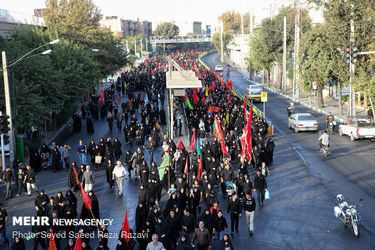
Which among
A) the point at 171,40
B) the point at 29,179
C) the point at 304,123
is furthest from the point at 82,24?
the point at 171,40

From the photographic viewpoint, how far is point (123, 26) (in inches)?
5950

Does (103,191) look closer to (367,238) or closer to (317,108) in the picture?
(367,238)

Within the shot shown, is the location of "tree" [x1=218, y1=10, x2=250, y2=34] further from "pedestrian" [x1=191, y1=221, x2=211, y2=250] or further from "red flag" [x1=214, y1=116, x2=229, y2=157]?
"pedestrian" [x1=191, y1=221, x2=211, y2=250]

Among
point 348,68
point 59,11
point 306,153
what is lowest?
point 306,153

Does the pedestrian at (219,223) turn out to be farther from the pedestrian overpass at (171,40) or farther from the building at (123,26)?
the pedestrian overpass at (171,40)

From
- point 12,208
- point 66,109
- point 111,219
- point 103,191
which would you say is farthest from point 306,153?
point 66,109

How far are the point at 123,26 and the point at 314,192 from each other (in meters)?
140

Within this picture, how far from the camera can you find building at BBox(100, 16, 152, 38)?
147m

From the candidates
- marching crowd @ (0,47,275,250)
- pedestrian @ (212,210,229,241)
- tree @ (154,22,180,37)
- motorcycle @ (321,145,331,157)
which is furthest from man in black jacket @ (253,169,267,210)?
tree @ (154,22,180,37)

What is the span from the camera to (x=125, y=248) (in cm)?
1045

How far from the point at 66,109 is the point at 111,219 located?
18.5 meters

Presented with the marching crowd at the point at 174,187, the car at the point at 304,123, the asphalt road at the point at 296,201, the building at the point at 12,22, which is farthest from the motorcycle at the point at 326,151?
the building at the point at 12,22

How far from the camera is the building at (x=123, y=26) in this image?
147 m

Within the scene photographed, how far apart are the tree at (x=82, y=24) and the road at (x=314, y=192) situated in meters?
26.0
